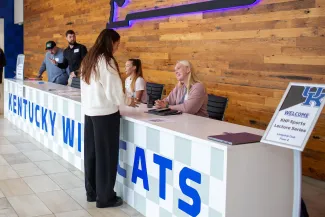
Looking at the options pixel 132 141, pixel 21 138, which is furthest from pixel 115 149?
pixel 21 138

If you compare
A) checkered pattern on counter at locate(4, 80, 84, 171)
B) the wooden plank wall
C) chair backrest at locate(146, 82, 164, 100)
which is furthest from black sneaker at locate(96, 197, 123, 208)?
chair backrest at locate(146, 82, 164, 100)

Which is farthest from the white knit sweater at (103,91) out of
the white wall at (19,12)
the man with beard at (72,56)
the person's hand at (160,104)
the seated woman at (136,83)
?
the white wall at (19,12)

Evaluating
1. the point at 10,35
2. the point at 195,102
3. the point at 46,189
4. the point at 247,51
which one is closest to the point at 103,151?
the point at 46,189

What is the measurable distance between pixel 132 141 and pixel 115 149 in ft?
0.49

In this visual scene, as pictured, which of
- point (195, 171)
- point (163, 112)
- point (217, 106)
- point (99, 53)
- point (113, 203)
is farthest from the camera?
point (217, 106)

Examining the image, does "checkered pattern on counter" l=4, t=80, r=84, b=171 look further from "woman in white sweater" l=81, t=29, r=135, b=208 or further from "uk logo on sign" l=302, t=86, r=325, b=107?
"uk logo on sign" l=302, t=86, r=325, b=107

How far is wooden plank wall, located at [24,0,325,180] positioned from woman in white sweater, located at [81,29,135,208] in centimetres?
198

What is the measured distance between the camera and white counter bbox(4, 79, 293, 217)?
2445 millimetres

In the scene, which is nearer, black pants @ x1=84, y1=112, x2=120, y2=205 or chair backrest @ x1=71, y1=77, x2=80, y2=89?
black pants @ x1=84, y1=112, x2=120, y2=205

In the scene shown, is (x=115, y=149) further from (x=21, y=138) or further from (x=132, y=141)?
(x=21, y=138)

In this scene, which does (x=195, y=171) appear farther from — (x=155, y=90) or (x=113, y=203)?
(x=155, y=90)

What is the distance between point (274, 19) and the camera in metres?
4.64

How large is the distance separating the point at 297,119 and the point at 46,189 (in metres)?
2.51

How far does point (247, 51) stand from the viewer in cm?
499
